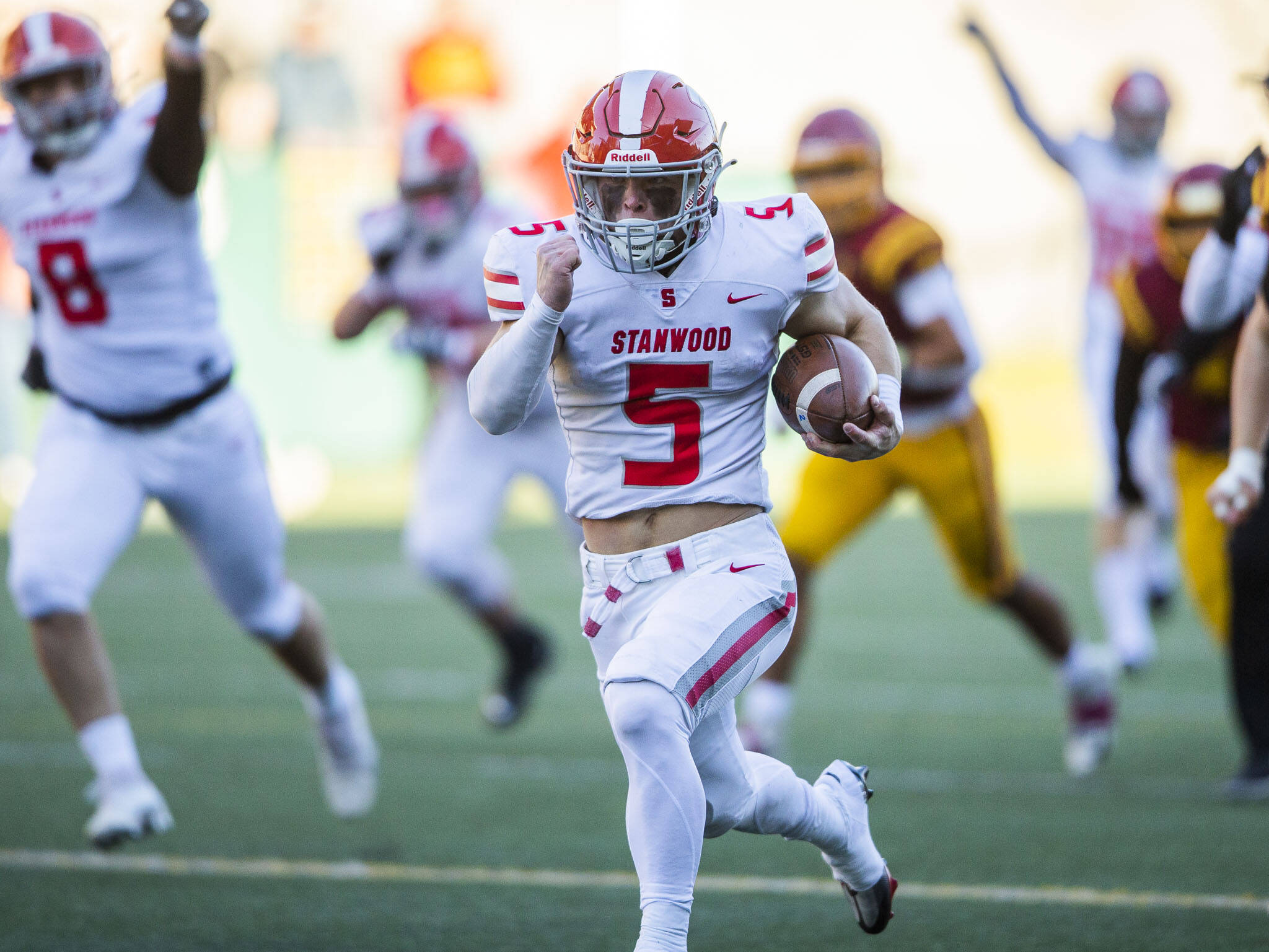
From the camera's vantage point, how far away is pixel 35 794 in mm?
5375

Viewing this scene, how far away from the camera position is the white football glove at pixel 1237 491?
3.92 meters

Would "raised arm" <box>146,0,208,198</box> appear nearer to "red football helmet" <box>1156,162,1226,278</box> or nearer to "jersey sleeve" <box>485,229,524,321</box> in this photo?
"jersey sleeve" <box>485,229,524,321</box>

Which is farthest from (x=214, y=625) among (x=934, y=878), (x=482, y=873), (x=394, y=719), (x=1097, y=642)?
(x=934, y=878)

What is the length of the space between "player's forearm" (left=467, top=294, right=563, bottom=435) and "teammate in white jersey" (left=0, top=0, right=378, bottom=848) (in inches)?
56.1

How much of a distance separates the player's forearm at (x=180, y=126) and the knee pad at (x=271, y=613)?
1.11 m

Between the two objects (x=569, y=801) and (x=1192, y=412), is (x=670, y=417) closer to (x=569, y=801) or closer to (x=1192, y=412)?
(x=569, y=801)

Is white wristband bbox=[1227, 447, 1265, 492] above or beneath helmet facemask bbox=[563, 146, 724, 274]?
beneath

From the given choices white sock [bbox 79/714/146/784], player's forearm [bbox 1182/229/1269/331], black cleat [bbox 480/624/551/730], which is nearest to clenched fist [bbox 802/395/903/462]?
player's forearm [bbox 1182/229/1269/331]

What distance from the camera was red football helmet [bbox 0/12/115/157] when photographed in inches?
169

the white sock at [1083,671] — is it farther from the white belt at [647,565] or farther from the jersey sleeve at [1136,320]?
the white belt at [647,565]

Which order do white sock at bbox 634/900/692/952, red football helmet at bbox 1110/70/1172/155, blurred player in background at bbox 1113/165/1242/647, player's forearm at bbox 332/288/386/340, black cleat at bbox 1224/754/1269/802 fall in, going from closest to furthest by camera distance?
1. white sock at bbox 634/900/692/952
2. black cleat at bbox 1224/754/1269/802
3. blurred player in background at bbox 1113/165/1242/647
4. player's forearm at bbox 332/288/386/340
5. red football helmet at bbox 1110/70/1172/155

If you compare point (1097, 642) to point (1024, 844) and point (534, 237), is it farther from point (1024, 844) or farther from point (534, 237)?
point (534, 237)

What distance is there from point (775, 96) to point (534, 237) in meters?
20.2

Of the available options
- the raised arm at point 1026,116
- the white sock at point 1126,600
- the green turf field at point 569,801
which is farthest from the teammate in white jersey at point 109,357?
the raised arm at point 1026,116
